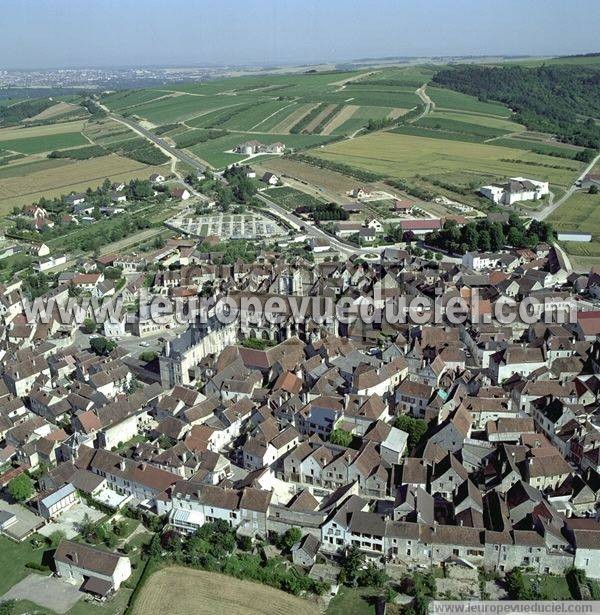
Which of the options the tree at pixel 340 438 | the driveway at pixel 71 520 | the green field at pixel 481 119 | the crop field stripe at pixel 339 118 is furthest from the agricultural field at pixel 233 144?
the driveway at pixel 71 520

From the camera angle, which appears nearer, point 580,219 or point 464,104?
point 580,219

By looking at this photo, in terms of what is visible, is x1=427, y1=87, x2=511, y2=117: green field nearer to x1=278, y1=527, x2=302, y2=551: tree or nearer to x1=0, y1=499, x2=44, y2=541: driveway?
x1=278, y1=527, x2=302, y2=551: tree

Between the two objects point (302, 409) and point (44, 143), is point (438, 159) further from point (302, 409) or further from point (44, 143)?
point (44, 143)

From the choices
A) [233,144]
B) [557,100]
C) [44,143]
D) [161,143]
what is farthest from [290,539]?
[557,100]

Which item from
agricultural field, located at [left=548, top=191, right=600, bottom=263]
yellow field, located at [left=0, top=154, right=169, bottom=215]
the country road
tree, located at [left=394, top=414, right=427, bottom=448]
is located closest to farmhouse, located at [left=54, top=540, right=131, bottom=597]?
tree, located at [left=394, top=414, right=427, bottom=448]

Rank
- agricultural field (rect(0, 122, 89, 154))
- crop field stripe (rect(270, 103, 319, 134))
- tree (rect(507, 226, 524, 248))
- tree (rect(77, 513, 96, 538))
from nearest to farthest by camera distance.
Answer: tree (rect(77, 513, 96, 538))
tree (rect(507, 226, 524, 248))
agricultural field (rect(0, 122, 89, 154))
crop field stripe (rect(270, 103, 319, 134))

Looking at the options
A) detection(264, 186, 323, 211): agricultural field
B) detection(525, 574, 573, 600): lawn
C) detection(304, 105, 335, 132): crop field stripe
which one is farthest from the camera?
detection(304, 105, 335, 132): crop field stripe

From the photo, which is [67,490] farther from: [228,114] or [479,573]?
[228,114]
